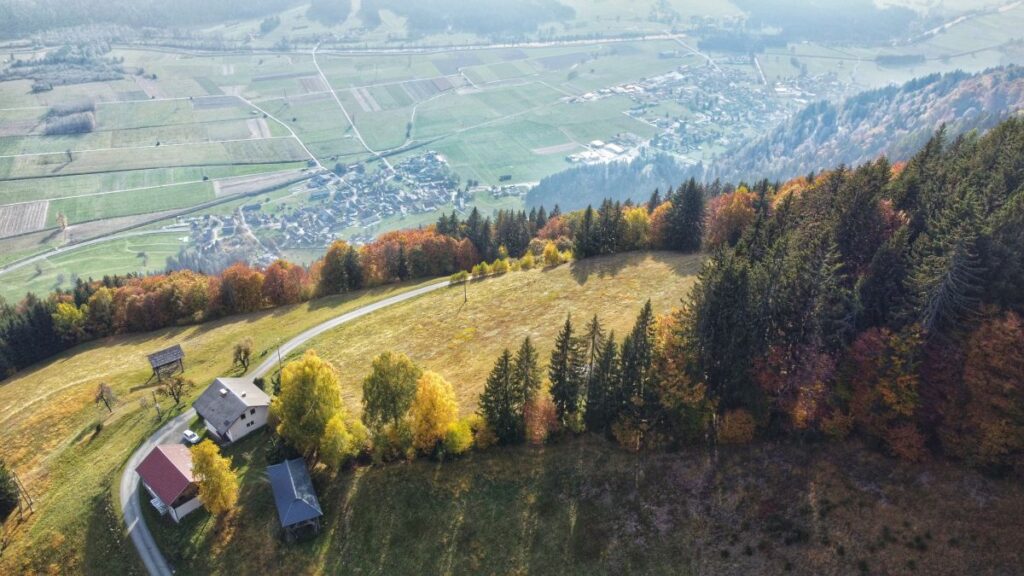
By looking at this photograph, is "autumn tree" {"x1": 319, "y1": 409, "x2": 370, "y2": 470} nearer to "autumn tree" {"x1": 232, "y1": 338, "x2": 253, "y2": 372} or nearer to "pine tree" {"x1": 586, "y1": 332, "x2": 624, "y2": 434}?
"pine tree" {"x1": 586, "y1": 332, "x2": 624, "y2": 434}

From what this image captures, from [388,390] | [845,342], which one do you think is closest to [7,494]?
[388,390]

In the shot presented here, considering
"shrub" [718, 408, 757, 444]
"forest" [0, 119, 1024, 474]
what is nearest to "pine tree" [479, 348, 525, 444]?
"forest" [0, 119, 1024, 474]

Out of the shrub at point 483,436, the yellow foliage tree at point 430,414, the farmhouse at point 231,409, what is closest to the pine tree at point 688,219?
the shrub at point 483,436

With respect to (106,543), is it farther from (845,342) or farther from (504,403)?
(845,342)

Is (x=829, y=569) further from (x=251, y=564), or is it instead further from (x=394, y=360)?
(x=251, y=564)

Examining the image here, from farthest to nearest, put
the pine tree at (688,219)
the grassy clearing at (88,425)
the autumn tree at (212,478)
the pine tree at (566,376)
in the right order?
the pine tree at (688,219) → the grassy clearing at (88,425) → the pine tree at (566,376) → the autumn tree at (212,478)

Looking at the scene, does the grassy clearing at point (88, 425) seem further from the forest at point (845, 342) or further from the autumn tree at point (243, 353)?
the forest at point (845, 342)
